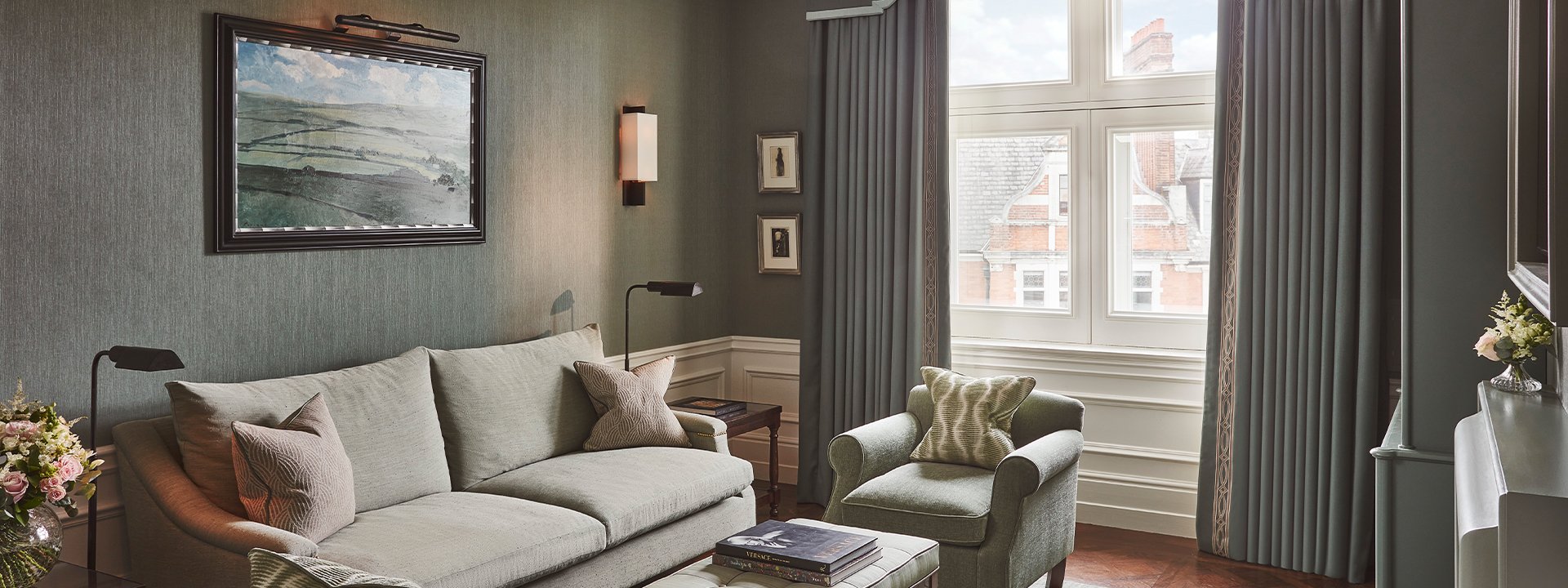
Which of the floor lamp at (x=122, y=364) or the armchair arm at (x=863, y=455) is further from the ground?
the floor lamp at (x=122, y=364)

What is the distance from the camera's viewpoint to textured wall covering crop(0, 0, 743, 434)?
9.48 ft

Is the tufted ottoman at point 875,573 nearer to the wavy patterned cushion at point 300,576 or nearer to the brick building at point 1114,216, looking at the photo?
the wavy patterned cushion at point 300,576

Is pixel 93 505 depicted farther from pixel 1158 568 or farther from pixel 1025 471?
pixel 1158 568

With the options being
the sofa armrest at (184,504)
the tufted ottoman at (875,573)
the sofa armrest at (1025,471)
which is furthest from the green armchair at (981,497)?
the sofa armrest at (184,504)

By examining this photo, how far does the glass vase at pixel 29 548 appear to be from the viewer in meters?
2.39

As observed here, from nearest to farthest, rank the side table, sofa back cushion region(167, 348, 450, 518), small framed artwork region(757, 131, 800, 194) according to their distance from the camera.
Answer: the side table, sofa back cushion region(167, 348, 450, 518), small framed artwork region(757, 131, 800, 194)

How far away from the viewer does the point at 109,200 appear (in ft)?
9.91

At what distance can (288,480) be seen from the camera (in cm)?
287

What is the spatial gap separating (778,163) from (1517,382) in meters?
3.43

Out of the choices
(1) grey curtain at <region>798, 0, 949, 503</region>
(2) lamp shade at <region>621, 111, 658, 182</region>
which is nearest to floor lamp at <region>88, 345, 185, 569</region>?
(2) lamp shade at <region>621, 111, 658, 182</region>

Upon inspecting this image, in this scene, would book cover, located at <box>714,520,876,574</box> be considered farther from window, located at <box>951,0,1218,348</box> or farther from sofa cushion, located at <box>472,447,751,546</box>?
window, located at <box>951,0,1218,348</box>

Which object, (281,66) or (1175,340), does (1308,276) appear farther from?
(281,66)

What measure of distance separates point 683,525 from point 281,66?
1980 mm

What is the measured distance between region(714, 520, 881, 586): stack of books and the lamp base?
218 cm
